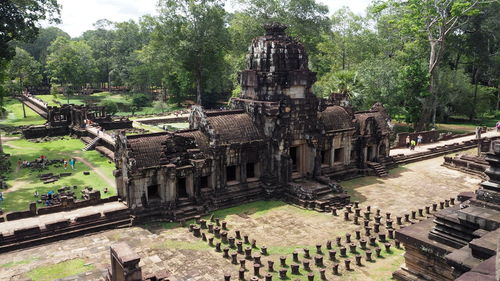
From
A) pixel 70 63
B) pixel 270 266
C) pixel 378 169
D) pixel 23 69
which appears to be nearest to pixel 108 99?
pixel 70 63

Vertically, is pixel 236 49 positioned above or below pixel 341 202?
above

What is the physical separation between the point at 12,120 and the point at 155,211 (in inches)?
1868

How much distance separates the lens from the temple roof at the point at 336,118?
2848 cm

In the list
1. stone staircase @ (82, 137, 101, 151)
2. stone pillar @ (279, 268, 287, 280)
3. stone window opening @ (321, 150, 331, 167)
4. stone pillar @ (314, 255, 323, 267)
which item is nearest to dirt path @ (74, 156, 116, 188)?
stone staircase @ (82, 137, 101, 151)

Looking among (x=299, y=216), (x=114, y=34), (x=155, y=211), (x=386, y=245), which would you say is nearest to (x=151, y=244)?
(x=155, y=211)

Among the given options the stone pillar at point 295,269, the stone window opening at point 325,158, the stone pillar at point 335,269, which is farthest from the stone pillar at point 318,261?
the stone window opening at point 325,158

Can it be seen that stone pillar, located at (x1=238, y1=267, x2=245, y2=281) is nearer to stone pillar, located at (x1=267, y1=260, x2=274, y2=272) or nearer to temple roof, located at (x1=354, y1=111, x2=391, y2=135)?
stone pillar, located at (x1=267, y1=260, x2=274, y2=272)

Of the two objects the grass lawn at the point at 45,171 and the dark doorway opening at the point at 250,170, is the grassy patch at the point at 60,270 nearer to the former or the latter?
the grass lawn at the point at 45,171

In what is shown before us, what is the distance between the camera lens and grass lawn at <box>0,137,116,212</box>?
2556 cm

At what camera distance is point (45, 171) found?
1230 inches

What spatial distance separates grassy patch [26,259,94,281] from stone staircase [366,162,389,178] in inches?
842

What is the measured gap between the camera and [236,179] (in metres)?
25.1

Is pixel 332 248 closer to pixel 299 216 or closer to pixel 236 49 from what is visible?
pixel 299 216

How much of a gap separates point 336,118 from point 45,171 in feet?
75.5
